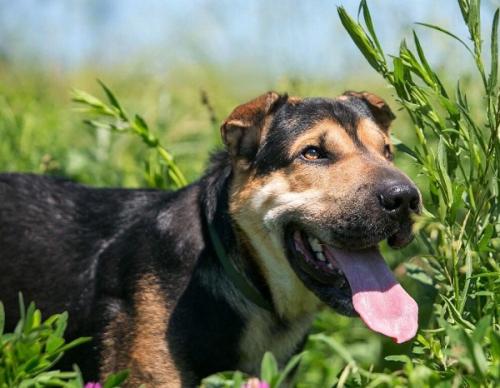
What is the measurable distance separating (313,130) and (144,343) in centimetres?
132

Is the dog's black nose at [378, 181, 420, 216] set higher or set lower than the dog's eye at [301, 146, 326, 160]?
lower

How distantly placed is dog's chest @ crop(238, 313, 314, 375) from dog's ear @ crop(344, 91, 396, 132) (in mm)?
1146

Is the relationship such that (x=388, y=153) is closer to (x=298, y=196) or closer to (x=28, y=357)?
(x=298, y=196)

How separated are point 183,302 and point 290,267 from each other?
55cm

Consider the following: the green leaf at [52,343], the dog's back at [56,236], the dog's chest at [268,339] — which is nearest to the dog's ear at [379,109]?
the dog's chest at [268,339]

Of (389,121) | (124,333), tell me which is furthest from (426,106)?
(124,333)

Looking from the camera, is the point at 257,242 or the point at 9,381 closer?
the point at 9,381

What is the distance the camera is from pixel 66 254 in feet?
15.5

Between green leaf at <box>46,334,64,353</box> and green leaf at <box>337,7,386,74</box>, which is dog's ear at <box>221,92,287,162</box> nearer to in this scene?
green leaf at <box>337,7,386,74</box>

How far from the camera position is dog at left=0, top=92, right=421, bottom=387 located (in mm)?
4008

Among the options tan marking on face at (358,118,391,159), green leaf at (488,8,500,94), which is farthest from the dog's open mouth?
green leaf at (488,8,500,94)

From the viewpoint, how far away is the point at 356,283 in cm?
405

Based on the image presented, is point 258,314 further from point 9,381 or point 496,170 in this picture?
point 9,381

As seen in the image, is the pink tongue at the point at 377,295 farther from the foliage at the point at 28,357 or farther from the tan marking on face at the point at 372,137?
the foliage at the point at 28,357
